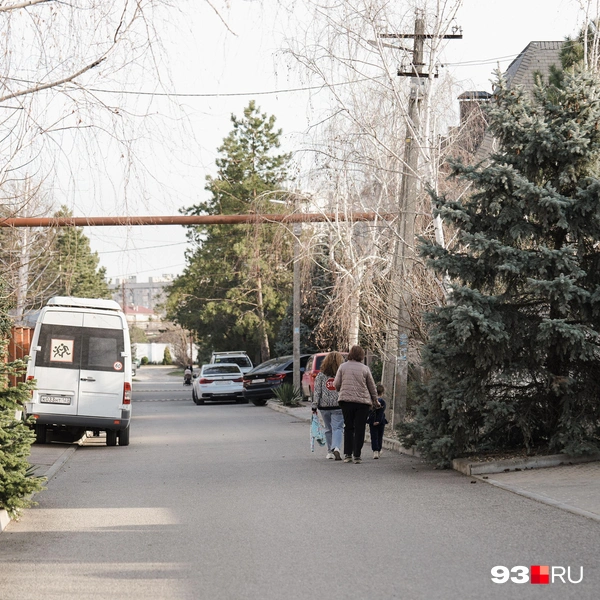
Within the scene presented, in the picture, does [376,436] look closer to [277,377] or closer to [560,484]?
[560,484]

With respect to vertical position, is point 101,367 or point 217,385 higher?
point 101,367

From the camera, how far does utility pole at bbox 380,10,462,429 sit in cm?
1753

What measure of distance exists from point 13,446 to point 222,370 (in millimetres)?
29583

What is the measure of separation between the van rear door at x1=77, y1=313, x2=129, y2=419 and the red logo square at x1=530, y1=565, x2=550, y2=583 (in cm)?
1279

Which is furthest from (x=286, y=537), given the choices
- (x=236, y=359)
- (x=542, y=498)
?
(x=236, y=359)

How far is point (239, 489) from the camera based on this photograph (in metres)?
11.8

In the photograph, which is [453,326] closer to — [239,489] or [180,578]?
[239,489]

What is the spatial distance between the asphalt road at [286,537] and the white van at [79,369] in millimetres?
4046

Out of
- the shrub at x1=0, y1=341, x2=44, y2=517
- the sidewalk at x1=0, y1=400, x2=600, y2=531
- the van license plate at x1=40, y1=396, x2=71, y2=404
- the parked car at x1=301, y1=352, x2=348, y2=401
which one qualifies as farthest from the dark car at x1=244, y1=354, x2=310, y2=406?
the shrub at x1=0, y1=341, x2=44, y2=517

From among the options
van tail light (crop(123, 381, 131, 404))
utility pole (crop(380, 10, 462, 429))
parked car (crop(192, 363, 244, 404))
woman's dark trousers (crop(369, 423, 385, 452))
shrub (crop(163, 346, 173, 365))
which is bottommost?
shrub (crop(163, 346, 173, 365))

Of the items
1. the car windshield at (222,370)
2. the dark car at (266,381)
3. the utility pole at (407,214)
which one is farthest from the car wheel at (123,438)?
the car windshield at (222,370)

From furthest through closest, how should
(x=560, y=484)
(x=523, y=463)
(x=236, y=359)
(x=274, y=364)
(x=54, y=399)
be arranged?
(x=236, y=359)
(x=274, y=364)
(x=54, y=399)
(x=523, y=463)
(x=560, y=484)

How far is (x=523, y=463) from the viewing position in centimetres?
1238

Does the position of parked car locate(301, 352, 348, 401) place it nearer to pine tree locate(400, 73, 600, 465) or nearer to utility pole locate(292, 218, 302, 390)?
utility pole locate(292, 218, 302, 390)
